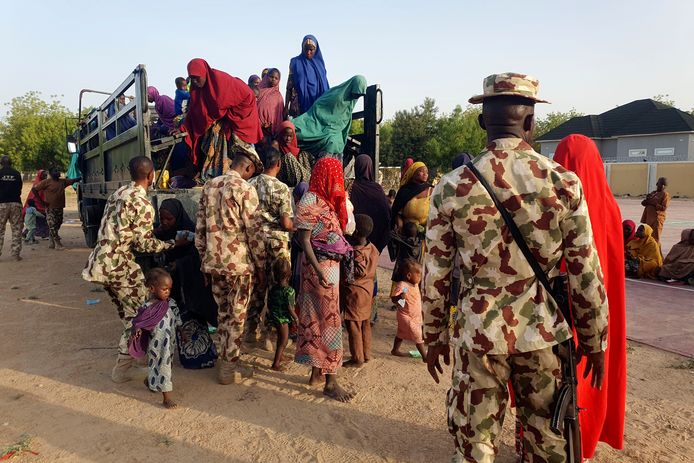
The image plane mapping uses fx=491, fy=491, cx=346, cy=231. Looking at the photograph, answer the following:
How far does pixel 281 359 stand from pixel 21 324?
3.22m

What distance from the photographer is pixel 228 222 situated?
366cm

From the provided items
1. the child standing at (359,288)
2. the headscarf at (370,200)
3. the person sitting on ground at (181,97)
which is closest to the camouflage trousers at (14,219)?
the person sitting on ground at (181,97)

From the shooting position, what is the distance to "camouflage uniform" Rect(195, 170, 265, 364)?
144 inches

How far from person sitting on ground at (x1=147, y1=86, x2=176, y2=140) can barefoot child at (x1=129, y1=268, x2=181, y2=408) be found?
395 cm

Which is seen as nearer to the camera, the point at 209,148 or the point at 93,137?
the point at 209,148

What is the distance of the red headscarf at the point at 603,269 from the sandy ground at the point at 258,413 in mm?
596

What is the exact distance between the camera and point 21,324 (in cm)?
541

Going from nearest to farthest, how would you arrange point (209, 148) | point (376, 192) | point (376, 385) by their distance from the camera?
point (376, 385) < point (376, 192) < point (209, 148)

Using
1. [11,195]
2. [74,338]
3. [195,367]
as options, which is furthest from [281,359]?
[11,195]

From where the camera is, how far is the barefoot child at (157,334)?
11.4 feet

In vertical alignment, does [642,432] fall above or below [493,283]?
below

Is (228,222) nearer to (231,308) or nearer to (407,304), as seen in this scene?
(231,308)

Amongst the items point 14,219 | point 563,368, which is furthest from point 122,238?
point 14,219

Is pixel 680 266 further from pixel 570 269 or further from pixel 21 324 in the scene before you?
pixel 21 324
